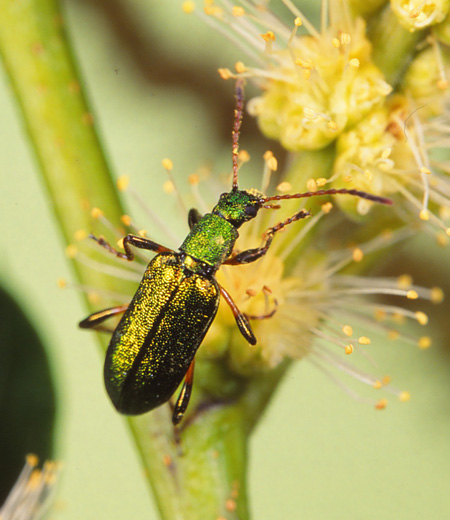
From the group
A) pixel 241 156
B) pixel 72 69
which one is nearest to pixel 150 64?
pixel 72 69

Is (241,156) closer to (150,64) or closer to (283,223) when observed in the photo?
(283,223)

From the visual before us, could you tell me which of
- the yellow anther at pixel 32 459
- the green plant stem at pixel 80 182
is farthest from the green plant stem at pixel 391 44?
the yellow anther at pixel 32 459

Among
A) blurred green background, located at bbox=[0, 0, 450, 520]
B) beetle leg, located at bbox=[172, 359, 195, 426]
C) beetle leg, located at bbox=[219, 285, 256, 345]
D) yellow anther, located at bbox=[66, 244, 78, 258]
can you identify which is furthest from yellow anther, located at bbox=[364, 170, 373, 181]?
blurred green background, located at bbox=[0, 0, 450, 520]

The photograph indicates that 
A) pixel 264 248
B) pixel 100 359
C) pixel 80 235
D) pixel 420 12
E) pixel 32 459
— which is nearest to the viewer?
pixel 420 12

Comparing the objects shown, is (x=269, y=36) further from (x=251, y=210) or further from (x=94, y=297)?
(x=94, y=297)

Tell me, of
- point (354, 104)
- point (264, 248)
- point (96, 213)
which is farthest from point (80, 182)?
point (354, 104)

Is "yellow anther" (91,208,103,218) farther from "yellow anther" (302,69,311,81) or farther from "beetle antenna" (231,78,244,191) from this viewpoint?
"yellow anther" (302,69,311,81)
